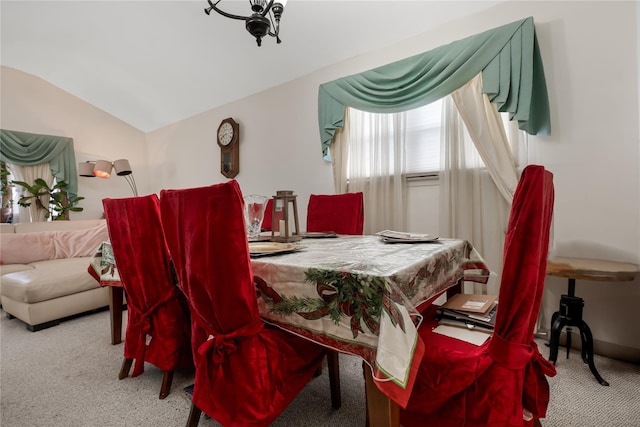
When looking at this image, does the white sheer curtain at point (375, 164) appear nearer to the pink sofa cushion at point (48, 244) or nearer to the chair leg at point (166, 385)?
the chair leg at point (166, 385)

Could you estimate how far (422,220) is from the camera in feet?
8.25

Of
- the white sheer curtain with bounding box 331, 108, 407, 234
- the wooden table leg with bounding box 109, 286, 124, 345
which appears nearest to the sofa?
the wooden table leg with bounding box 109, 286, 124, 345

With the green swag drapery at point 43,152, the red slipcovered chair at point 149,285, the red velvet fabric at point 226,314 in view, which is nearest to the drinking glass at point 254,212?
the red slipcovered chair at point 149,285

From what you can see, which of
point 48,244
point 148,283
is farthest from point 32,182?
point 148,283

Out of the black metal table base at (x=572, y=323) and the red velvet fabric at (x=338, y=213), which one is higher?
the red velvet fabric at (x=338, y=213)

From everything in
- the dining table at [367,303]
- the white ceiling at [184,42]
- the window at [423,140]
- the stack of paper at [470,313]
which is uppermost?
the white ceiling at [184,42]

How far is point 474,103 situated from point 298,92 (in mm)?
1856

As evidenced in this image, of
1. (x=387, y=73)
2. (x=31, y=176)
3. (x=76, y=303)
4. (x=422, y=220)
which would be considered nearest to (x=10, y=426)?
(x=76, y=303)

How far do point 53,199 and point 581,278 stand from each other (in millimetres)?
5986

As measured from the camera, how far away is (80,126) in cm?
469

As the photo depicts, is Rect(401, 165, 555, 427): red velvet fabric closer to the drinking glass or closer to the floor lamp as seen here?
the drinking glass

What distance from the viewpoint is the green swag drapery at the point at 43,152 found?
13.1 feet

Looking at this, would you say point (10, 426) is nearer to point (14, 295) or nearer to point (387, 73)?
point (14, 295)

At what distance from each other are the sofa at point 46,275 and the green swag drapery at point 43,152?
1391 millimetres
